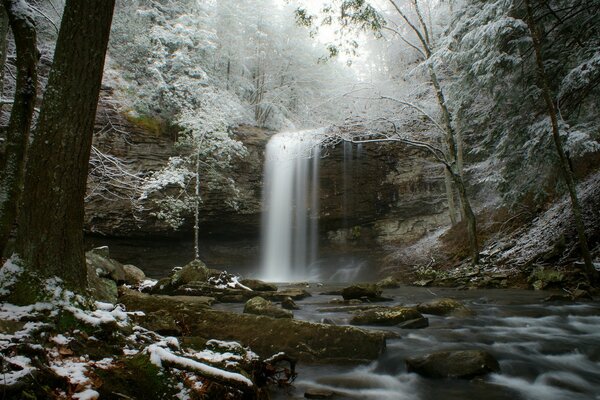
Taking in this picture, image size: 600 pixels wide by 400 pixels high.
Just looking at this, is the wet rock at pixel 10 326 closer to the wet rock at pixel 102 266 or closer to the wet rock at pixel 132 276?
the wet rock at pixel 102 266

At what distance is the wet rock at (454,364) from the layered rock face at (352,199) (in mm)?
14669

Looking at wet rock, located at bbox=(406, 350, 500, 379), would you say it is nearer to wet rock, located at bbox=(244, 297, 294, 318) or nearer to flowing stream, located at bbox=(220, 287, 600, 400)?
flowing stream, located at bbox=(220, 287, 600, 400)

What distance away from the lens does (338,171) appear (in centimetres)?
1952

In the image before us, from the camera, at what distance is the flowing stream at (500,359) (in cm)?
333

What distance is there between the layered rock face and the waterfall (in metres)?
0.47

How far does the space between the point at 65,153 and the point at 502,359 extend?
5003mm

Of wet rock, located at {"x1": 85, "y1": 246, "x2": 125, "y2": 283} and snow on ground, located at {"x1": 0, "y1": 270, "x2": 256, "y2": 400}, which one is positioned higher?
wet rock, located at {"x1": 85, "y1": 246, "x2": 125, "y2": 283}

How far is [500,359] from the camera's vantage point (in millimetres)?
4105

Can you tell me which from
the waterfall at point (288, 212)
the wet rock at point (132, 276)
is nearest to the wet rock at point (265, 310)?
the wet rock at point (132, 276)

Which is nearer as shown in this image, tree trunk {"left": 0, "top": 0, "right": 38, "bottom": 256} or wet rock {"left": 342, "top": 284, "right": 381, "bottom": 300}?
tree trunk {"left": 0, "top": 0, "right": 38, "bottom": 256}

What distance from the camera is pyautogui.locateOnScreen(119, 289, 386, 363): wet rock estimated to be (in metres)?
3.96

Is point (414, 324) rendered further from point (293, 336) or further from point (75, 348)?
point (75, 348)

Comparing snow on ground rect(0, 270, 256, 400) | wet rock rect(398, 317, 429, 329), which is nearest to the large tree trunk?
snow on ground rect(0, 270, 256, 400)

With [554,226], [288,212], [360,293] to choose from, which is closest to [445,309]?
[360,293]
